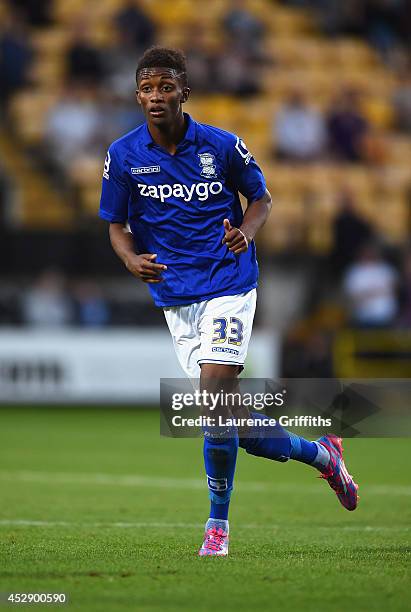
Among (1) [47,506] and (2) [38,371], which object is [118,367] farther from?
(1) [47,506]

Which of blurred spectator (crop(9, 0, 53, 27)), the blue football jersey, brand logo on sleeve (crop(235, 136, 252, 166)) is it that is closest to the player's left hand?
the blue football jersey

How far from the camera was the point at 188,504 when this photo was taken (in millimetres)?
8477

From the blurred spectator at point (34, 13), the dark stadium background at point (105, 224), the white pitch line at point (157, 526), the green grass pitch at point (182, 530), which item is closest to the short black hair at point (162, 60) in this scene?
the green grass pitch at point (182, 530)

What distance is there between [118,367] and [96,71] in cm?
503

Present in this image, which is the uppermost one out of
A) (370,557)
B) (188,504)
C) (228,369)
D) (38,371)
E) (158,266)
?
(158,266)

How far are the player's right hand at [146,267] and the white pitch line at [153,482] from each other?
3569 millimetres

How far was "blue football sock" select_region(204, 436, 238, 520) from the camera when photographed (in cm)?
622

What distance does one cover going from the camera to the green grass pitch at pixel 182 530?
495 centimetres

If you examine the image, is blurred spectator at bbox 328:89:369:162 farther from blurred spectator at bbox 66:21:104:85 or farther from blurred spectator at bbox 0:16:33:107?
blurred spectator at bbox 0:16:33:107

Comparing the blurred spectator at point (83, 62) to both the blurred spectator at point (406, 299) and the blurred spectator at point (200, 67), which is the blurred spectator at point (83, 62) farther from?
the blurred spectator at point (406, 299)

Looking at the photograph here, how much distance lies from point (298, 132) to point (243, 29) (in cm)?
280

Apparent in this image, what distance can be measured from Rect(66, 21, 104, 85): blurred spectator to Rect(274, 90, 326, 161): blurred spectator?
9.47 feet

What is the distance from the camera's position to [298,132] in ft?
62.1

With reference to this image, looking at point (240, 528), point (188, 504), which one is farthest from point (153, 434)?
point (240, 528)
